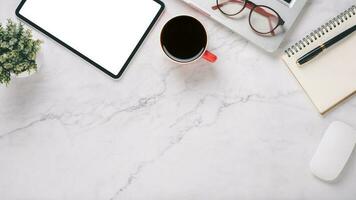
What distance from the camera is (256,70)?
888 mm

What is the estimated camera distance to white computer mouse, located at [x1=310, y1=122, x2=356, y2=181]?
2.84 feet

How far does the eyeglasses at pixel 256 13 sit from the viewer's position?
866 mm

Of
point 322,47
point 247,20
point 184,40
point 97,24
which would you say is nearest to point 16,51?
point 97,24

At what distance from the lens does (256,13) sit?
873 millimetres

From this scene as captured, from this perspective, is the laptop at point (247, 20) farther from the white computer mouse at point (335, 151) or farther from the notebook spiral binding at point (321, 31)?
the white computer mouse at point (335, 151)

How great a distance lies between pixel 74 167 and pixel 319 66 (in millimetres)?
510

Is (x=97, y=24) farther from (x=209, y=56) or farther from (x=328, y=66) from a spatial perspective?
(x=328, y=66)

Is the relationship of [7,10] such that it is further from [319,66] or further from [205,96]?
[319,66]

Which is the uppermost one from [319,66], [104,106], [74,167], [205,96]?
[319,66]

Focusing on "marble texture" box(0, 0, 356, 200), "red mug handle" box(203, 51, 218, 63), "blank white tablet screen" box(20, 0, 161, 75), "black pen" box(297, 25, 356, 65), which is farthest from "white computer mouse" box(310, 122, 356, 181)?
"blank white tablet screen" box(20, 0, 161, 75)

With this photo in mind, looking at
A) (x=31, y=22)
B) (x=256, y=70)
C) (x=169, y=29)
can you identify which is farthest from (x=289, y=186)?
(x=31, y=22)

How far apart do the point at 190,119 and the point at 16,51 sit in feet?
1.11

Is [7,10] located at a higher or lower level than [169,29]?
lower

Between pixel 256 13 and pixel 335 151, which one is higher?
pixel 256 13
